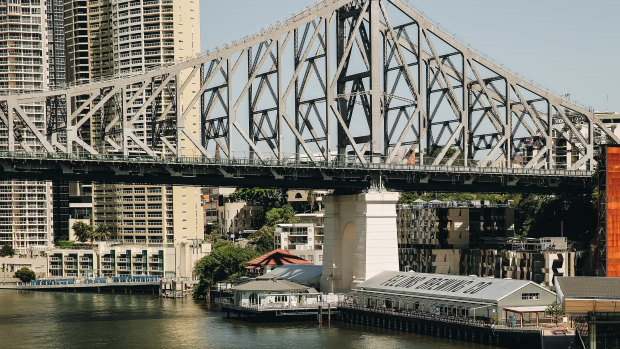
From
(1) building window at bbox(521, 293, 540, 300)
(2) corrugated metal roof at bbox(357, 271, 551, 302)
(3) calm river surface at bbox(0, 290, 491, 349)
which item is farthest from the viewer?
(2) corrugated metal roof at bbox(357, 271, 551, 302)

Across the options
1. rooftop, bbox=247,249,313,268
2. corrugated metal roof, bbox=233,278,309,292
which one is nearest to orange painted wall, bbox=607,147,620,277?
corrugated metal roof, bbox=233,278,309,292

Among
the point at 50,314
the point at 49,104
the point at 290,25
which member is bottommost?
the point at 50,314

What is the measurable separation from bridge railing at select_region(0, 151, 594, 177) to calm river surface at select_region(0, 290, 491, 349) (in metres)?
15.5

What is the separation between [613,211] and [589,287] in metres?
29.3

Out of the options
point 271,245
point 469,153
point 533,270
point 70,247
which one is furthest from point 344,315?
point 70,247

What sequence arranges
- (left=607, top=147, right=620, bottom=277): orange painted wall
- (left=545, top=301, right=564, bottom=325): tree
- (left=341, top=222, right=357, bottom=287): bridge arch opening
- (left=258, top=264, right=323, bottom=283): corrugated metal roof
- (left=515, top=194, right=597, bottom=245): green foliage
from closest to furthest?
(left=545, top=301, right=564, bottom=325): tree
(left=607, top=147, right=620, bottom=277): orange painted wall
(left=341, top=222, right=357, bottom=287): bridge arch opening
(left=258, top=264, right=323, bottom=283): corrugated metal roof
(left=515, top=194, right=597, bottom=245): green foliage

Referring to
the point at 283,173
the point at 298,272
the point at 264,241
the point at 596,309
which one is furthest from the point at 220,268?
the point at 596,309

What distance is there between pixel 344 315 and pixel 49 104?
34.7m

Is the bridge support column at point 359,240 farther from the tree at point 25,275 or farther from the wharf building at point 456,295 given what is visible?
the tree at point 25,275

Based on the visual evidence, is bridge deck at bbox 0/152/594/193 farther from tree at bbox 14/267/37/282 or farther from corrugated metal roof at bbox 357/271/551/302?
tree at bbox 14/267/37/282

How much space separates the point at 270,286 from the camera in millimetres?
112375

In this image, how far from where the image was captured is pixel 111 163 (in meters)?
103

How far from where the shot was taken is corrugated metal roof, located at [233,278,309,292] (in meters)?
112

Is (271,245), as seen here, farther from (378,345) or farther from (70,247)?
(378,345)
